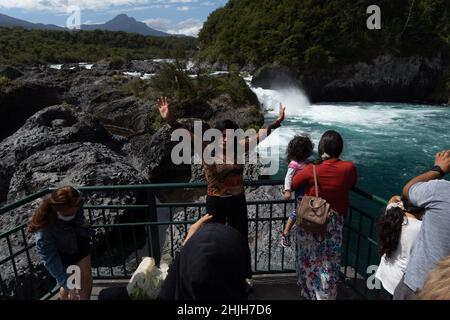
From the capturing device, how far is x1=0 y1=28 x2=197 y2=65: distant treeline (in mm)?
73062

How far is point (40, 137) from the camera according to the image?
39.4ft

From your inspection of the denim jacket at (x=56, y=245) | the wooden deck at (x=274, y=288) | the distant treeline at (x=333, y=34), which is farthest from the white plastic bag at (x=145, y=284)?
the distant treeline at (x=333, y=34)

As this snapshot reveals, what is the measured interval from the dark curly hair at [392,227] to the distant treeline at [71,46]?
2692 cm

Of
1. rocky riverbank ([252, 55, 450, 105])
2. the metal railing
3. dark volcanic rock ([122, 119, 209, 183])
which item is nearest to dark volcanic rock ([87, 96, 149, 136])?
dark volcanic rock ([122, 119, 209, 183])

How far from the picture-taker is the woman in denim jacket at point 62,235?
10.5ft

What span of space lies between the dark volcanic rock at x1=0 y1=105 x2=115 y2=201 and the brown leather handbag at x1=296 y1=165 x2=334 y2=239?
9.09 meters

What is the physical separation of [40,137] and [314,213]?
11.6 m

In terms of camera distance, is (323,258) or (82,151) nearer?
(323,258)

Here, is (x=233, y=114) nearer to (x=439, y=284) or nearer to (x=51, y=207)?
(x=51, y=207)

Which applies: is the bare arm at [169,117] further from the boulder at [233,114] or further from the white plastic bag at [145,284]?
the boulder at [233,114]

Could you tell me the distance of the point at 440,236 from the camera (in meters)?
2.34

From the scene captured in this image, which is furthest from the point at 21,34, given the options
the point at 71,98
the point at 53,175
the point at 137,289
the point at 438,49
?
the point at 137,289

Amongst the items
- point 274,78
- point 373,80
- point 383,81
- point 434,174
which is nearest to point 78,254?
point 434,174

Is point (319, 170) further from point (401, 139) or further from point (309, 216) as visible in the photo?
point (401, 139)
